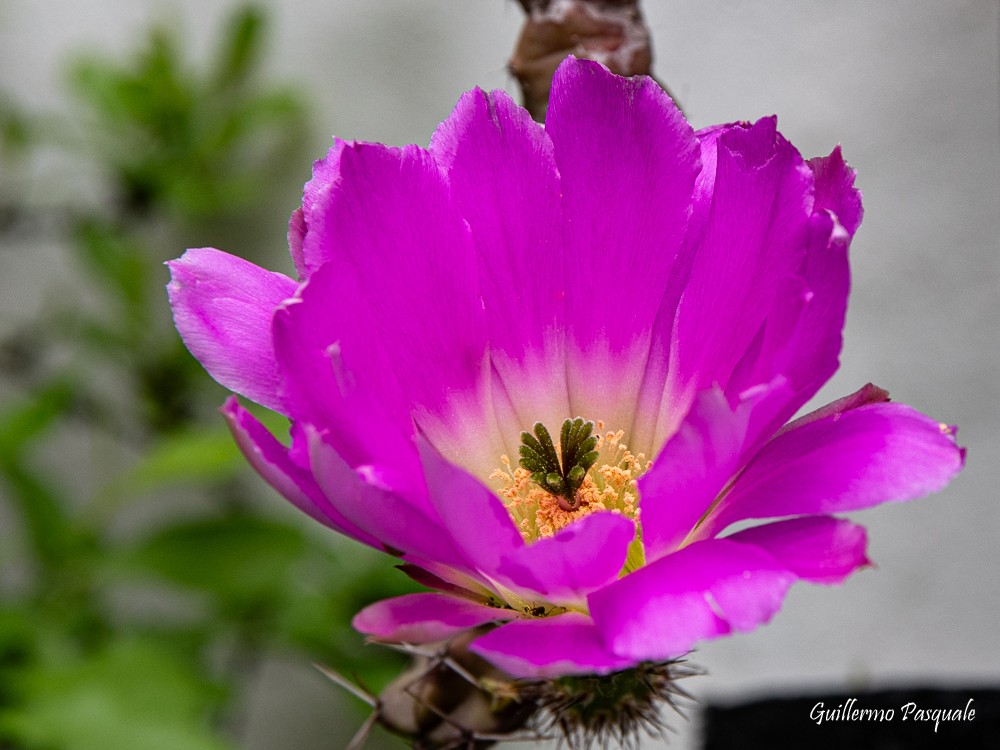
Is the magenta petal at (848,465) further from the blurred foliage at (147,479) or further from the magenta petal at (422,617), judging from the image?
the blurred foliage at (147,479)

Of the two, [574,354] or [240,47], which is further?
[240,47]

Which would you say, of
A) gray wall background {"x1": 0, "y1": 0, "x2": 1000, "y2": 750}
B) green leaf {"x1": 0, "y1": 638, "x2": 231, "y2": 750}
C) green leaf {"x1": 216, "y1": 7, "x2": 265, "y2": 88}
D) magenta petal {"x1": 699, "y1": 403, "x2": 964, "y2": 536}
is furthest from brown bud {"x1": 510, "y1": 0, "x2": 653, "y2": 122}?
green leaf {"x1": 216, "y1": 7, "x2": 265, "y2": 88}

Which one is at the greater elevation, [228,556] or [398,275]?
[228,556]


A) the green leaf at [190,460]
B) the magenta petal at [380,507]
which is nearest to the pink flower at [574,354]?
the magenta petal at [380,507]

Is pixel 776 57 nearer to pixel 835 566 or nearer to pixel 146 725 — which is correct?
pixel 835 566

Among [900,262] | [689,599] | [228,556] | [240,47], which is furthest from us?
[240,47]

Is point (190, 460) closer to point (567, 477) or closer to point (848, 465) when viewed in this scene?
point (567, 477)

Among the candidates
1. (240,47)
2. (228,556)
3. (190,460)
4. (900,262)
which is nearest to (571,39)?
(900,262)

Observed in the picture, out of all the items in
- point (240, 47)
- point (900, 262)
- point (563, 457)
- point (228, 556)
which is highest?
point (240, 47)

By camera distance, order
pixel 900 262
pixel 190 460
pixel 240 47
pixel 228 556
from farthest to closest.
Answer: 1. pixel 240 47
2. pixel 228 556
3. pixel 190 460
4. pixel 900 262
